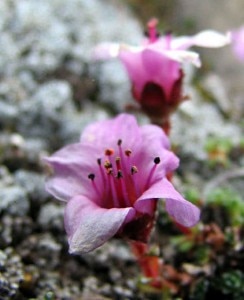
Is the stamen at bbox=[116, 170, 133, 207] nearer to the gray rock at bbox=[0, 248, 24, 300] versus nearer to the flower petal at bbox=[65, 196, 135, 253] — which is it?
the flower petal at bbox=[65, 196, 135, 253]

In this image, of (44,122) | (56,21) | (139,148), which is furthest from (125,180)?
(56,21)

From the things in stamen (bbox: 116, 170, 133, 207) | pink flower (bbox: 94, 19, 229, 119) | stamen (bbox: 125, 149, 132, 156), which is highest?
pink flower (bbox: 94, 19, 229, 119)

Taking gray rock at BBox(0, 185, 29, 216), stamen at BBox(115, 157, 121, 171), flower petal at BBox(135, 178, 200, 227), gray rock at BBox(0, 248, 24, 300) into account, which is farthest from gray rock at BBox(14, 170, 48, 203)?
flower petal at BBox(135, 178, 200, 227)

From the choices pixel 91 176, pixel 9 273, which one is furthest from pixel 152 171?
pixel 9 273

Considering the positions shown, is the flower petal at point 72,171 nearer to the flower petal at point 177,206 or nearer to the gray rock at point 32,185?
the flower petal at point 177,206

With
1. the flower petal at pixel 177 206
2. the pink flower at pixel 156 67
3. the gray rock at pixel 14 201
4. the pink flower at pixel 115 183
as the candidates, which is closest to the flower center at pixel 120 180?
the pink flower at pixel 115 183

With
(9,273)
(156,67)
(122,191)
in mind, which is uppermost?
(156,67)

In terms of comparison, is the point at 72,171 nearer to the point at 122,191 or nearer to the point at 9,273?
the point at 122,191
